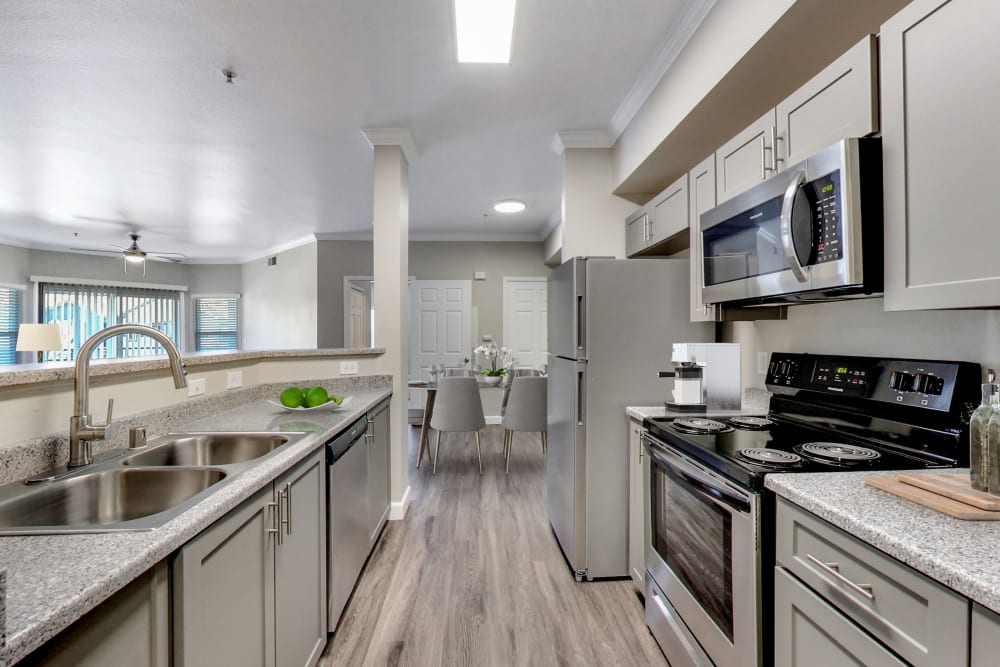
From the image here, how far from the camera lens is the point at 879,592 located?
2.82ft

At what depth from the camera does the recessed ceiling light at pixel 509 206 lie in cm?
487

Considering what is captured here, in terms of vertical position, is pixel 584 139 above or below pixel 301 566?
above

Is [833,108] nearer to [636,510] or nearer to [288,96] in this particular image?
[636,510]

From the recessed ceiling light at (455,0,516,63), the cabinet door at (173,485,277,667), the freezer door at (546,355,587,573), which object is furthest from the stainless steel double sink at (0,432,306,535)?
the recessed ceiling light at (455,0,516,63)

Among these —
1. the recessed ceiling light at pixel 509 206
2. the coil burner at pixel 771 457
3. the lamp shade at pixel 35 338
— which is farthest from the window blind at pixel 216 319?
the coil burner at pixel 771 457

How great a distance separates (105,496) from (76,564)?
1.98 ft

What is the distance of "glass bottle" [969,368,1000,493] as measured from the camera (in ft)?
3.04


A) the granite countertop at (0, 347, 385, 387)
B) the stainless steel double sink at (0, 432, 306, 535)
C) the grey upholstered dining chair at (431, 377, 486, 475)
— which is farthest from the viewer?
the grey upholstered dining chair at (431, 377, 486, 475)

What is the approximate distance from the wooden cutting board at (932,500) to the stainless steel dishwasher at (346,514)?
1686mm

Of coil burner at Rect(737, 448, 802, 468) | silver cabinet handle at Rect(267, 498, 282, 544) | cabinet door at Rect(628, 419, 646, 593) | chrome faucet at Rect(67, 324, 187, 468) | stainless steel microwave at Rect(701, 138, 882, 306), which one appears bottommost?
cabinet door at Rect(628, 419, 646, 593)

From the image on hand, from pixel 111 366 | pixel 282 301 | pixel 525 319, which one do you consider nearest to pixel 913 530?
pixel 111 366

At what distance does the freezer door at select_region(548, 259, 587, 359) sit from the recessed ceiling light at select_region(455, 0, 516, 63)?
1.06 m

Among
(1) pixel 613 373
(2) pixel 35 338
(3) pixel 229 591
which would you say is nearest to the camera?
(3) pixel 229 591

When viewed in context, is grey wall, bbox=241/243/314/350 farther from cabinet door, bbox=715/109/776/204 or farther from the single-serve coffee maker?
cabinet door, bbox=715/109/776/204
